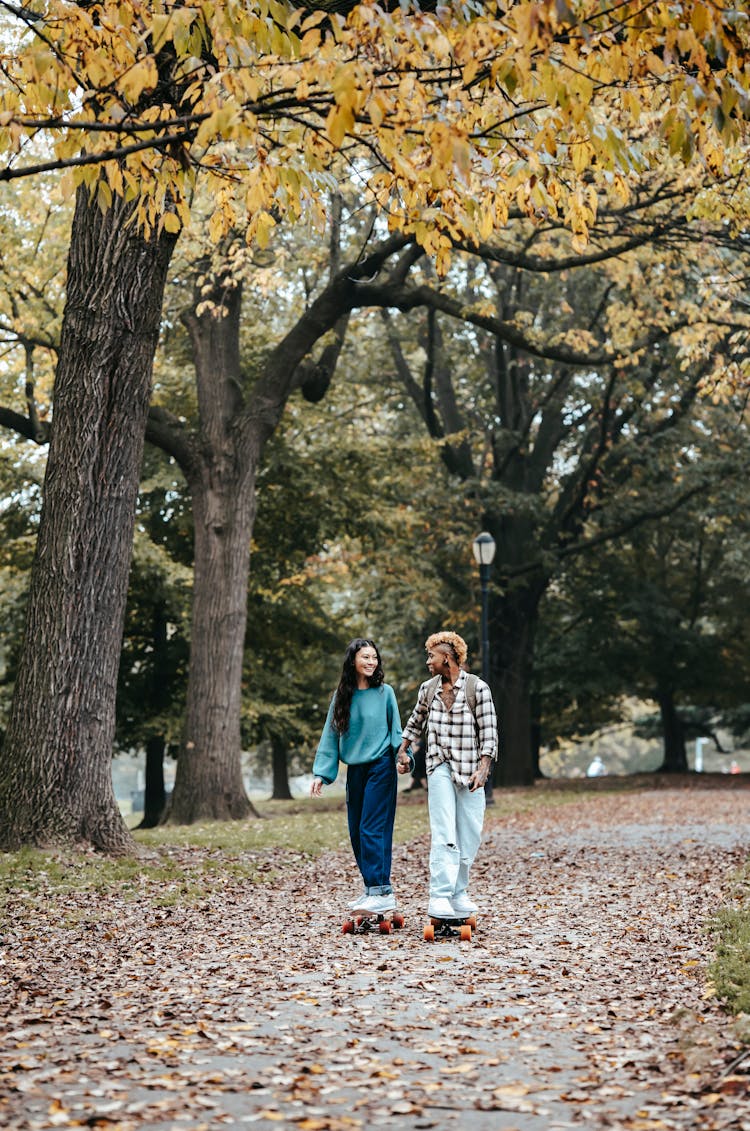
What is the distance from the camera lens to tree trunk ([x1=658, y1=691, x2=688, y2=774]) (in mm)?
37156

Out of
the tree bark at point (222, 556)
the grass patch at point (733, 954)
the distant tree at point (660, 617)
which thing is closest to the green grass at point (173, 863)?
the tree bark at point (222, 556)

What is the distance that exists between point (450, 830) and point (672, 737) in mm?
30410

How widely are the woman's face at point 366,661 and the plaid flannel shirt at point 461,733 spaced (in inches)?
15.5

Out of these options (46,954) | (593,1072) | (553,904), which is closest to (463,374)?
(553,904)

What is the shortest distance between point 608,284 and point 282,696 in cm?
1122

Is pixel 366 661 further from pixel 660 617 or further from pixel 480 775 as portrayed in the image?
pixel 660 617

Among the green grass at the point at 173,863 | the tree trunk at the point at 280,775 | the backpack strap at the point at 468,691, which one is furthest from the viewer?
the tree trunk at the point at 280,775

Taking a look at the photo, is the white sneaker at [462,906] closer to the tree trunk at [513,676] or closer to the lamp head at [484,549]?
the lamp head at [484,549]

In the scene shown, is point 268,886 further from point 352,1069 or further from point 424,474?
point 424,474

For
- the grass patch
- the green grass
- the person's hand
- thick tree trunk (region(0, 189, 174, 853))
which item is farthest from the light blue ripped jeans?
thick tree trunk (region(0, 189, 174, 853))

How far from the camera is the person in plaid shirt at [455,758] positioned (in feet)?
28.3

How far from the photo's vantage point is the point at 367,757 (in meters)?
8.85

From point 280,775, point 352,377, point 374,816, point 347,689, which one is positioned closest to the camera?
point 374,816

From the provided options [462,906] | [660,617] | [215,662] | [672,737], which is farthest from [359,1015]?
[672,737]
